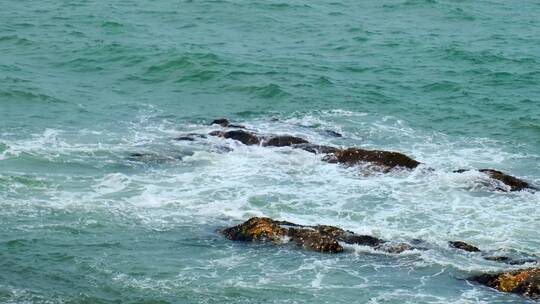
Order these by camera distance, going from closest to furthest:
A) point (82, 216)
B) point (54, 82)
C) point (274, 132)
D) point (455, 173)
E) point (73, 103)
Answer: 1. point (82, 216)
2. point (455, 173)
3. point (274, 132)
4. point (73, 103)
5. point (54, 82)

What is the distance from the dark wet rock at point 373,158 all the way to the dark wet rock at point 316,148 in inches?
19.5

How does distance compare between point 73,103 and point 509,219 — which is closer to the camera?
point 509,219

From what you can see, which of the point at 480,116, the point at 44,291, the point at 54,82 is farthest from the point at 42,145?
the point at 480,116

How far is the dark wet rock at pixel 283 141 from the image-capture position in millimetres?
31375

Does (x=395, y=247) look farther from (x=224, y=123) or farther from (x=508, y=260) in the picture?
(x=224, y=123)

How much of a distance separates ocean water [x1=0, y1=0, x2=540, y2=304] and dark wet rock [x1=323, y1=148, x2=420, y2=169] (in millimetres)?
496

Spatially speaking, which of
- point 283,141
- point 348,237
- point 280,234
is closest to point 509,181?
point 348,237

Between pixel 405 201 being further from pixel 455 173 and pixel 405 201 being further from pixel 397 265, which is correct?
pixel 397 265

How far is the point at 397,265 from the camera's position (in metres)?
22.5

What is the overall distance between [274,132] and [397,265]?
11.1 meters

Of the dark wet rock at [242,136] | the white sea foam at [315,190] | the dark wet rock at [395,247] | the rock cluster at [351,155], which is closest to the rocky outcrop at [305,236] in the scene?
the dark wet rock at [395,247]

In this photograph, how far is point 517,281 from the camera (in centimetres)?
2122

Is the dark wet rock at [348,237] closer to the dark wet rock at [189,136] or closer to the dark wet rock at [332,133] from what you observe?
the dark wet rock at [189,136]

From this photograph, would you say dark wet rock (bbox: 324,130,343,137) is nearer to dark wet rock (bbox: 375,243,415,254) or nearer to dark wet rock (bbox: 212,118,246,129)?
dark wet rock (bbox: 212,118,246,129)
